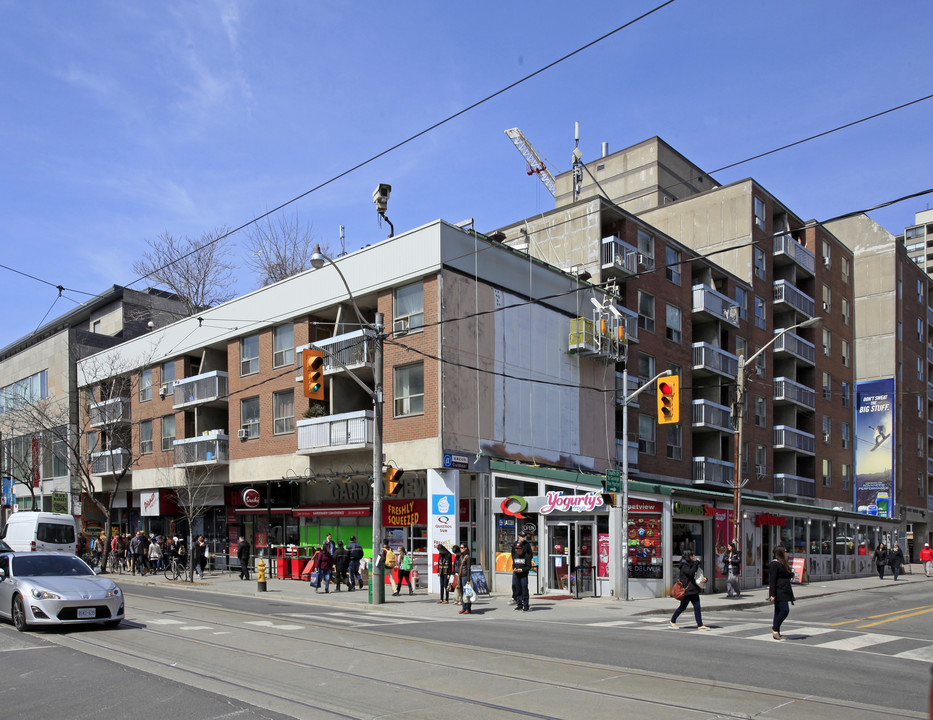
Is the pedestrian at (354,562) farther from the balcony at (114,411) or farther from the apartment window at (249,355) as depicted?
the balcony at (114,411)

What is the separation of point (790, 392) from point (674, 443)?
40.1ft

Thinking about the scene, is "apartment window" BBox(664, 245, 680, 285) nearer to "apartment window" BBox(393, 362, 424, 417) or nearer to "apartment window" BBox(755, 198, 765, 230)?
"apartment window" BBox(755, 198, 765, 230)

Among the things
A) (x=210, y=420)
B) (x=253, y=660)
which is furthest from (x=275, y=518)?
(x=253, y=660)

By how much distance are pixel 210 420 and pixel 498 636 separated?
28.5 meters

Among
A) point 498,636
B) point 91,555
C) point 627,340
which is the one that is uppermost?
point 627,340

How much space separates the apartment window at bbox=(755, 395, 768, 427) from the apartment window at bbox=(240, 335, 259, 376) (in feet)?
90.5

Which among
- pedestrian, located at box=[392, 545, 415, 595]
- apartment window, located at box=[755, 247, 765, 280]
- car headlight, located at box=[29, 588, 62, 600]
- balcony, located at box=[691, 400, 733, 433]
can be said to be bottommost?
pedestrian, located at box=[392, 545, 415, 595]

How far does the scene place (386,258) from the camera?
98.0 feet

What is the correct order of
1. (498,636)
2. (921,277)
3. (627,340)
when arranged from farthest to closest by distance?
(921,277) < (627,340) < (498,636)

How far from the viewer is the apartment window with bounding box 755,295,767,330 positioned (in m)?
47.3

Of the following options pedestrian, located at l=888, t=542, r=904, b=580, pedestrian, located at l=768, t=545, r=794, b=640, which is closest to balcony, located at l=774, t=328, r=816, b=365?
pedestrian, located at l=888, t=542, r=904, b=580

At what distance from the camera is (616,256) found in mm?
36250

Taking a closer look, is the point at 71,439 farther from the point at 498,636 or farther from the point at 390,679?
the point at 390,679

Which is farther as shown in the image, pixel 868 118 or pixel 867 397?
pixel 867 397
